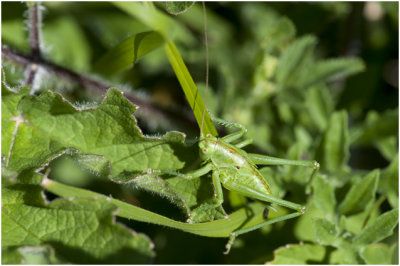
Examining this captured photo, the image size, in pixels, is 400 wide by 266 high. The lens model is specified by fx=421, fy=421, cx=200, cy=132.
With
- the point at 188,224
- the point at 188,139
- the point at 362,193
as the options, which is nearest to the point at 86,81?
the point at 188,139

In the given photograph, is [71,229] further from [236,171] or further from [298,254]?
[298,254]

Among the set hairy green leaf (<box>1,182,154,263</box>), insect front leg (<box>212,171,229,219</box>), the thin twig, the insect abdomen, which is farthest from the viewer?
the thin twig

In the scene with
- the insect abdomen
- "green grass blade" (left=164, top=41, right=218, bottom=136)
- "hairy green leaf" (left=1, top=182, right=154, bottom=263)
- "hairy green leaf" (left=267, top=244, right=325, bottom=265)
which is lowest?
"hairy green leaf" (left=1, top=182, right=154, bottom=263)

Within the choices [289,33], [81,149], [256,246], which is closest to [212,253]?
[256,246]

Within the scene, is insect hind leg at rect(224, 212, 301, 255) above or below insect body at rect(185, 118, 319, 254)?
below

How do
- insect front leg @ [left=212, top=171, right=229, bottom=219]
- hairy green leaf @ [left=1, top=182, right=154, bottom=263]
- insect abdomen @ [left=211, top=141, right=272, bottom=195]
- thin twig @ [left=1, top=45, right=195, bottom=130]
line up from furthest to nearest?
thin twig @ [left=1, top=45, right=195, bottom=130] → insect abdomen @ [left=211, top=141, right=272, bottom=195] → insect front leg @ [left=212, top=171, right=229, bottom=219] → hairy green leaf @ [left=1, top=182, right=154, bottom=263]

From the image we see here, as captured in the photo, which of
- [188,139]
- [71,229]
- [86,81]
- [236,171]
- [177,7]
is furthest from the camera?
[86,81]

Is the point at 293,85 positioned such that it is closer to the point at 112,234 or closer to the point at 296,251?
the point at 296,251

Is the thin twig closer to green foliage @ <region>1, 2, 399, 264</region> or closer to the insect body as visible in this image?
green foliage @ <region>1, 2, 399, 264</region>

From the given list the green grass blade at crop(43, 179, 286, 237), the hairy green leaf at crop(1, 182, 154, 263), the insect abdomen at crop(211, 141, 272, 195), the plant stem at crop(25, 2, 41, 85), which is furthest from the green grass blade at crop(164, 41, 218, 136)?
the plant stem at crop(25, 2, 41, 85)
